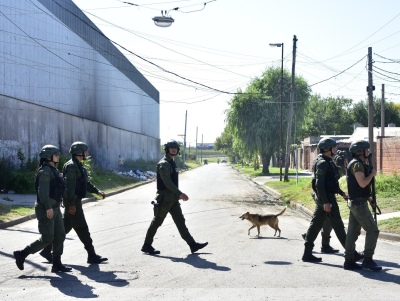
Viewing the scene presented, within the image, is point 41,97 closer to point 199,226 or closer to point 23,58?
point 23,58

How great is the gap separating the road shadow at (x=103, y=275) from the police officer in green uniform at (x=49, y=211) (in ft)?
0.91

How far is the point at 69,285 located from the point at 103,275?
72 centimetres

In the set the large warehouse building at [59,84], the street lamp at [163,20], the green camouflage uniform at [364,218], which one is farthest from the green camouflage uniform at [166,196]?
the large warehouse building at [59,84]

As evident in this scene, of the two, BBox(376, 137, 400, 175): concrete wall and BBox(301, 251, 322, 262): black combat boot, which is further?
BBox(376, 137, 400, 175): concrete wall

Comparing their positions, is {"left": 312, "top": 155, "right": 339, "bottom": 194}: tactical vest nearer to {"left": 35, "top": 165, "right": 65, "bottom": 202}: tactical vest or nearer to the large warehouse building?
{"left": 35, "top": 165, "right": 65, "bottom": 202}: tactical vest

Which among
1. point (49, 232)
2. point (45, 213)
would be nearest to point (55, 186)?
point (45, 213)

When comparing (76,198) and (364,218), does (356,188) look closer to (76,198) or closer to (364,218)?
(364,218)

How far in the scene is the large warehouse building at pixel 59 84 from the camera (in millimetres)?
30234

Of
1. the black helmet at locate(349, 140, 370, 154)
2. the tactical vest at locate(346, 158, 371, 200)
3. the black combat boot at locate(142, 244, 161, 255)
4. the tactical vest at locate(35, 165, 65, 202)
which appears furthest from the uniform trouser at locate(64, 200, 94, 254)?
the black helmet at locate(349, 140, 370, 154)

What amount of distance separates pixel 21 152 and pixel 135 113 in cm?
3612

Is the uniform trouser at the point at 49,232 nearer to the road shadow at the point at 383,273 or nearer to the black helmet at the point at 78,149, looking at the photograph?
the black helmet at the point at 78,149

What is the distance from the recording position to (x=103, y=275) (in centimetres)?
870

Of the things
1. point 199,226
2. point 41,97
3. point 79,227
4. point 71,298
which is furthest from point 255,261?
point 41,97

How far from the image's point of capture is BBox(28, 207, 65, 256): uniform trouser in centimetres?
883
